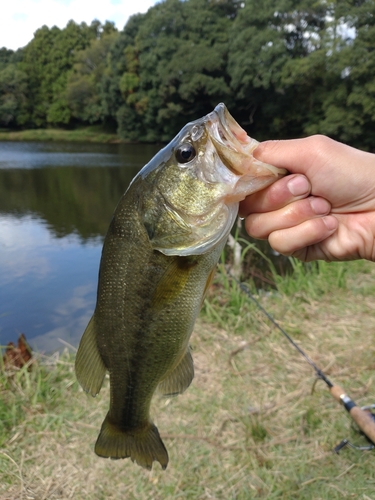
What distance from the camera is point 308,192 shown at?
187cm

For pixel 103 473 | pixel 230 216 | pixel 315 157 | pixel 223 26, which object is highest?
pixel 223 26

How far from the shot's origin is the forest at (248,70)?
2370 centimetres

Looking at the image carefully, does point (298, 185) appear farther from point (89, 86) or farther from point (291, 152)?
point (89, 86)

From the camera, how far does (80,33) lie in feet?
200

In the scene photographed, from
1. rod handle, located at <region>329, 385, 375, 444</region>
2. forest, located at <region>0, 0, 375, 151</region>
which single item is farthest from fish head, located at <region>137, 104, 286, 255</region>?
Answer: forest, located at <region>0, 0, 375, 151</region>

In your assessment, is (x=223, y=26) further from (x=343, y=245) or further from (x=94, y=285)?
(x=343, y=245)

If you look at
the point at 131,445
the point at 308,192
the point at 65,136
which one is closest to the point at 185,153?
the point at 308,192

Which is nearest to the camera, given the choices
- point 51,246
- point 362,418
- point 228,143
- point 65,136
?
point 228,143

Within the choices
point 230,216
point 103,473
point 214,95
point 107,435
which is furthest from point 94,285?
point 214,95

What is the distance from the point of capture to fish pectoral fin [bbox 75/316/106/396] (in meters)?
1.75

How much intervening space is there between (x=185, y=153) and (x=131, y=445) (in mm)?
1312

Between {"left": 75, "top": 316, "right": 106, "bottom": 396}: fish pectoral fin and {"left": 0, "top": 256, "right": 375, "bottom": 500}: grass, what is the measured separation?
1.43 metres

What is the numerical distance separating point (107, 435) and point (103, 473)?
4.22 ft

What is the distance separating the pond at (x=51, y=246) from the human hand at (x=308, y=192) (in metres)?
4.00
